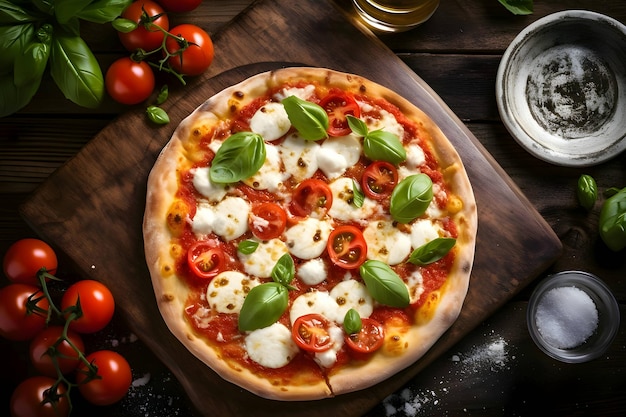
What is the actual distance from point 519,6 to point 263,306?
2.01 meters

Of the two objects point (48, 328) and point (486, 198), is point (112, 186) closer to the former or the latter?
point (48, 328)

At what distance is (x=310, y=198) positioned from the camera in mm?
3434

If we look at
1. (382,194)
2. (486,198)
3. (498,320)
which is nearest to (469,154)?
(486,198)

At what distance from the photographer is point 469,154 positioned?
3596 millimetres

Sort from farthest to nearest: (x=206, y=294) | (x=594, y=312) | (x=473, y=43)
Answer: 1. (x=473, y=43)
2. (x=594, y=312)
3. (x=206, y=294)

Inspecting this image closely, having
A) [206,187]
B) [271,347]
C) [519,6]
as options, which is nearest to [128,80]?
[206,187]

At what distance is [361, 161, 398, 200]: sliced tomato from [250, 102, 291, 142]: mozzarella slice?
1.41 ft

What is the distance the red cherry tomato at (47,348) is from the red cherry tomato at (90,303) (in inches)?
3.0

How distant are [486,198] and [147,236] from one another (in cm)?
158

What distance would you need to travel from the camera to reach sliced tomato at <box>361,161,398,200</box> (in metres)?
3.44

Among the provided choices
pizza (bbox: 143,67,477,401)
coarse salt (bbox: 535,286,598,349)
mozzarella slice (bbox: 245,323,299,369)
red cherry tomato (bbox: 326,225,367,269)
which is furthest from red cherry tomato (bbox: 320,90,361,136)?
coarse salt (bbox: 535,286,598,349)

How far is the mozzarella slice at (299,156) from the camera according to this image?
3461mm

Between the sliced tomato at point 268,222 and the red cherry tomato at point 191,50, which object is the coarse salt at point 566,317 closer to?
the sliced tomato at point 268,222

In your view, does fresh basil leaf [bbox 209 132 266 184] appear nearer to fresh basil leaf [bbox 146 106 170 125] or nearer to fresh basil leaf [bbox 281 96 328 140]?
fresh basil leaf [bbox 281 96 328 140]
